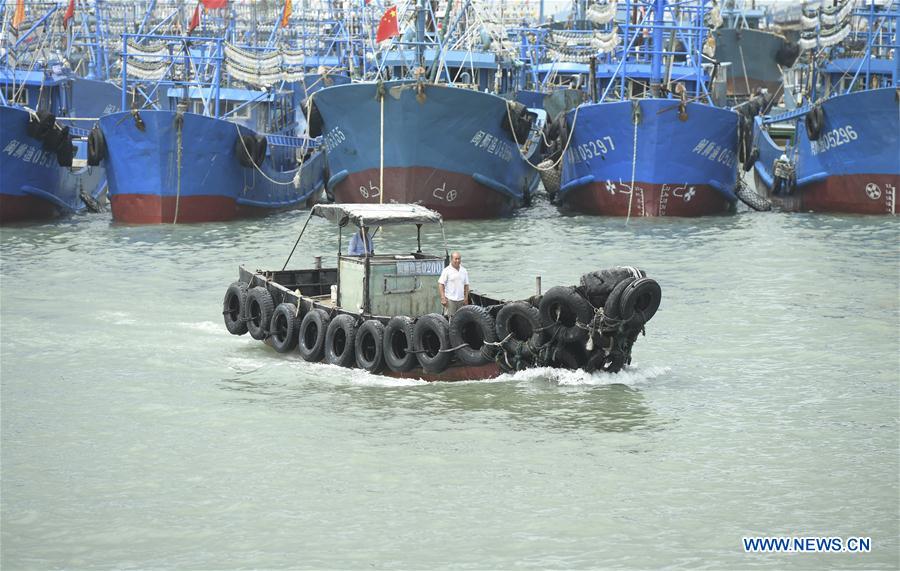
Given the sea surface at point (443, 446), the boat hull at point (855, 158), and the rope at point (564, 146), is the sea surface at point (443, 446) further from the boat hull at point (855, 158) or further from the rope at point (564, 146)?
the rope at point (564, 146)

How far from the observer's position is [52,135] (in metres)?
31.6

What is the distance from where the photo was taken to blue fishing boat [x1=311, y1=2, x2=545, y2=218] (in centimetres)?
3033

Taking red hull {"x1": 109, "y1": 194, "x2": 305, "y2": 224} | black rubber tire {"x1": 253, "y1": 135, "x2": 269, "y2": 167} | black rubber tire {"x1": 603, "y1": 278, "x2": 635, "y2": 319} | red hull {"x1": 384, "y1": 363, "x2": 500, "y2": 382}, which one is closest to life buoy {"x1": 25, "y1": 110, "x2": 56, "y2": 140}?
red hull {"x1": 109, "y1": 194, "x2": 305, "y2": 224}

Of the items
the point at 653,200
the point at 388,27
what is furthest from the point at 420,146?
the point at 653,200

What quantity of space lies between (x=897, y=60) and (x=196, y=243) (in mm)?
19519

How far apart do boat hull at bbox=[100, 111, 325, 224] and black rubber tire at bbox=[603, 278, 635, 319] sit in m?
19.0

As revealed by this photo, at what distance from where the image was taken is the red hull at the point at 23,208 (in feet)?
101

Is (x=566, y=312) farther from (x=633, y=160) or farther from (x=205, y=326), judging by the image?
(x=633, y=160)

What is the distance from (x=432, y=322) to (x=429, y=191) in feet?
56.2

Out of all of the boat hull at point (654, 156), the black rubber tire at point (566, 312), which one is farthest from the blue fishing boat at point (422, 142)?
the black rubber tire at point (566, 312)

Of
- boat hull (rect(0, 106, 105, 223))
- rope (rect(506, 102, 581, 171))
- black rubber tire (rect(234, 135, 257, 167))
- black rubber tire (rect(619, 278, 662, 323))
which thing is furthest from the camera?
rope (rect(506, 102, 581, 171))

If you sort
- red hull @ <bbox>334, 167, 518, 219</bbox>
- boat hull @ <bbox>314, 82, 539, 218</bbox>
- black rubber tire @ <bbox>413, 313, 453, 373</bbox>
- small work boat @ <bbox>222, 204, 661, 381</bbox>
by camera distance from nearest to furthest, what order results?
small work boat @ <bbox>222, 204, 661, 381</bbox> < black rubber tire @ <bbox>413, 313, 453, 373</bbox> < boat hull @ <bbox>314, 82, 539, 218</bbox> < red hull @ <bbox>334, 167, 518, 219</bbox>

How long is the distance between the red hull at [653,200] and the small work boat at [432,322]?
653 inches

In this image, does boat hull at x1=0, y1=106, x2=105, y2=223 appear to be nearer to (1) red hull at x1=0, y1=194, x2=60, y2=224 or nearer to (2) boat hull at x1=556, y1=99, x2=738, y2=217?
(1) red hull at x1=0, y1=194, x2=60, y2=224
